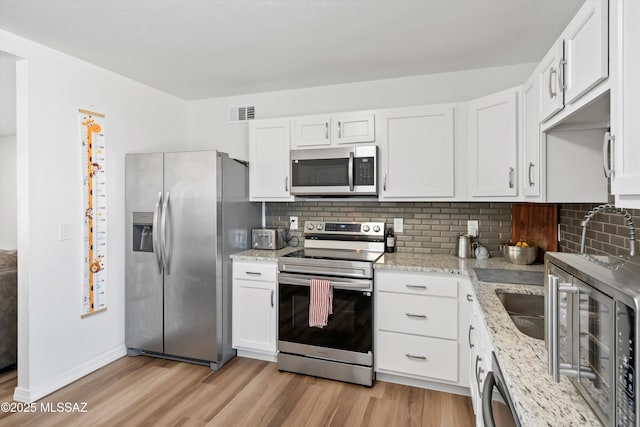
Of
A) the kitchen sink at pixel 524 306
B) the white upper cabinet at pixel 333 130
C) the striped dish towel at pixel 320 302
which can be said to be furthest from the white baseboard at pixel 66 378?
the kitchen sink at pixel 524 306

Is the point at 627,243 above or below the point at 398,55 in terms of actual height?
below

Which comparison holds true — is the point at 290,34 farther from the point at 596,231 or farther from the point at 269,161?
the point at 596,231

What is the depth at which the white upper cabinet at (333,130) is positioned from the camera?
2.96m

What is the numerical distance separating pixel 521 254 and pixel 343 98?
2021 mm

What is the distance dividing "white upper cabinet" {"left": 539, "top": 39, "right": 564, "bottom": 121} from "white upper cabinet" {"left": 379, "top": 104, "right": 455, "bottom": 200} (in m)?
0.97

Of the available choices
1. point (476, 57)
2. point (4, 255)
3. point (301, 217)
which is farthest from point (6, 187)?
point (476, 57)

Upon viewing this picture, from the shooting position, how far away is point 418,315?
2.54 m

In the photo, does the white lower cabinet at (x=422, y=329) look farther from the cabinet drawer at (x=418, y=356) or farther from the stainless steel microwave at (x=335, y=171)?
the stainless steel microwave at (x=335, y=171)

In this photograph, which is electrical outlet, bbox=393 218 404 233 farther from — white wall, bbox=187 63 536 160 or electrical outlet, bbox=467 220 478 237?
white wall, bbox=187 63 536 160

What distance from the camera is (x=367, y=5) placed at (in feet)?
6.65

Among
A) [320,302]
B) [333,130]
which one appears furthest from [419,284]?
[333,130]

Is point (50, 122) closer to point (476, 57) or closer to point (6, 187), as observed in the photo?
point (476, 57)

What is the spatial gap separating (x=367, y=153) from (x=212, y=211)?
135cm

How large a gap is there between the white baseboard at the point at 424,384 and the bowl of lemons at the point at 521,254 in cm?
99
